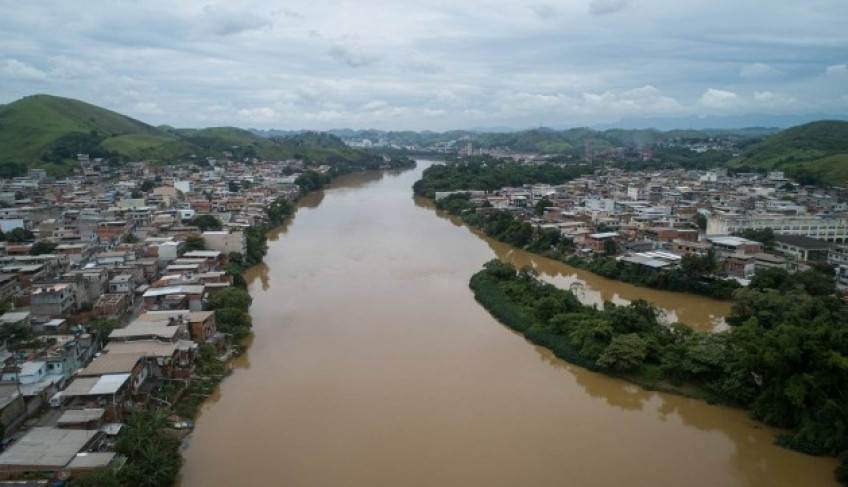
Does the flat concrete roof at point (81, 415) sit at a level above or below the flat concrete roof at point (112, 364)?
below

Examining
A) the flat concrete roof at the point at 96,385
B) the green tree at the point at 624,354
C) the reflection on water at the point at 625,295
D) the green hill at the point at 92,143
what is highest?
the green hill at the point at 92,143

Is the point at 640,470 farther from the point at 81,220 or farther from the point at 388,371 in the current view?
the point at 81,220

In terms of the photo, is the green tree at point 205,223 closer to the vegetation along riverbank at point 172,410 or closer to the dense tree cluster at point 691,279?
the vegetation along riverbank at point 172,410

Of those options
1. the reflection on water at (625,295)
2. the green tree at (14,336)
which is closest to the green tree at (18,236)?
the green tree at (14,336)

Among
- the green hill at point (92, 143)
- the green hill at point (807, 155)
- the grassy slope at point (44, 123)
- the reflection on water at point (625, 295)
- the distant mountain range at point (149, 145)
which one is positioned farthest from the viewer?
the grassy slope at point (44, 123)

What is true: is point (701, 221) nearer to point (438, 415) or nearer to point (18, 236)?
point (438, 415)

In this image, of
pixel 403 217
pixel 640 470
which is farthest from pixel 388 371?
pixel 403 217

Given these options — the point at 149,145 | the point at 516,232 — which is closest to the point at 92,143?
the point at 149,145
